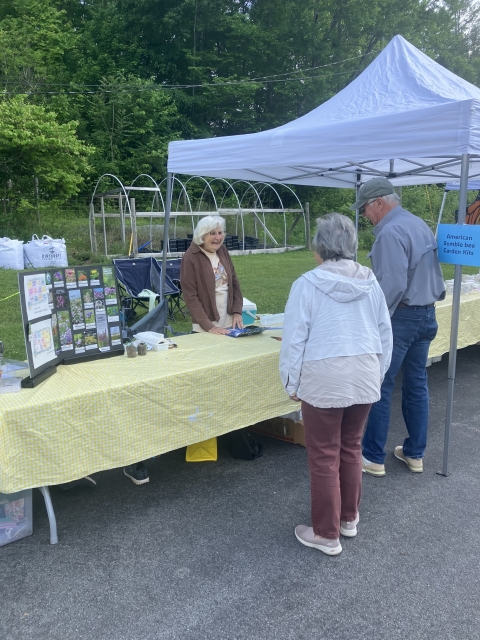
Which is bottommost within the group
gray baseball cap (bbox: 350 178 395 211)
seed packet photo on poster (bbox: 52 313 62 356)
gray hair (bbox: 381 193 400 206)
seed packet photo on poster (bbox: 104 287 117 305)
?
seed packet photo on poster (bbox: 52 313 62 356)

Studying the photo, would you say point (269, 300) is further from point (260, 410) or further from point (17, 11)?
point (17, 11)

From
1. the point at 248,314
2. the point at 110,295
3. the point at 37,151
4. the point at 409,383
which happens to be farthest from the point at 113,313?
the point at 37,151

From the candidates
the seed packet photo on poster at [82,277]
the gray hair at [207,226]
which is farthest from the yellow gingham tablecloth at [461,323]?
the seed packet photo on poster at [82,277]

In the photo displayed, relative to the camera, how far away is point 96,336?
2863 mm

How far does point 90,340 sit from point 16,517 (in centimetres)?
93

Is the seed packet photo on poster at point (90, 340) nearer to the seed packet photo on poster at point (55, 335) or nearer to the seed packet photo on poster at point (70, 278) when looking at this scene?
the seed packet photo on poster at point (55, 335)

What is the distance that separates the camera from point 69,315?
8.86 ft

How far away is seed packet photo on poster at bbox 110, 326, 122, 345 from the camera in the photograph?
2.93 meters

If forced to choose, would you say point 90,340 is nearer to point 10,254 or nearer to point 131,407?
point 131,407

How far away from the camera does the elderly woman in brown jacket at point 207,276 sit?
3572 millimetres

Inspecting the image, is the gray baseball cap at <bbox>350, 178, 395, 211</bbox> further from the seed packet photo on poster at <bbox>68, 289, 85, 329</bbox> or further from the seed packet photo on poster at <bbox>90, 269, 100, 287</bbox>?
the seed packet photo on poster at <bbox>68, 289, 85, 329</bbox>

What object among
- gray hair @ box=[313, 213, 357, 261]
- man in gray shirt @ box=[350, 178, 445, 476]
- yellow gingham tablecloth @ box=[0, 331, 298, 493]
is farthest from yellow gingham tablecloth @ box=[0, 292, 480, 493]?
gray hair @ box=[313, 213, 357, 261]

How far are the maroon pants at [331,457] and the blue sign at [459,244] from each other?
4.15ft

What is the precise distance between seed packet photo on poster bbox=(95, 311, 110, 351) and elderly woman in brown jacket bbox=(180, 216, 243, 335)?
85 cm
